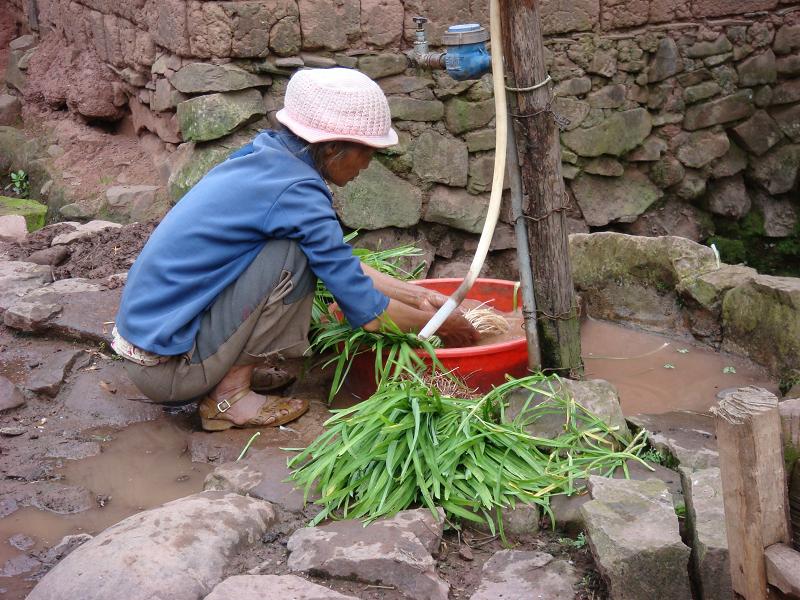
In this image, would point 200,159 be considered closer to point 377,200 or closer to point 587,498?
point 377,200

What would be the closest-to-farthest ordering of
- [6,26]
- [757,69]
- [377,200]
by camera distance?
[377,200] < [757,69] < [6,26]

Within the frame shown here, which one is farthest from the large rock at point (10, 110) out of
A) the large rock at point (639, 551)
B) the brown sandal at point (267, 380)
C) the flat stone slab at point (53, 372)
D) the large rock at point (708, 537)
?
the large rock at point (708, 537)

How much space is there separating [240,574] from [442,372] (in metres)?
1.23

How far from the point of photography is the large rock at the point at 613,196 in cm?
606

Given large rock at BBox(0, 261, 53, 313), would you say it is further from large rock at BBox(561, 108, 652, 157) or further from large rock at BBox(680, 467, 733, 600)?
large rock at BBox(561, 108, 652, 157)

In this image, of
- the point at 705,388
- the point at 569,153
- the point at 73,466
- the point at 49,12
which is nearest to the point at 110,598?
the point at 73,466

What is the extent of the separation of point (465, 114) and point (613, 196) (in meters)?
1.32

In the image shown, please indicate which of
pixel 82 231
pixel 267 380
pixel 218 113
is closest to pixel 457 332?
pixel 267 380

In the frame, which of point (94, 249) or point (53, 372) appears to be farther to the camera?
point (94, 249)

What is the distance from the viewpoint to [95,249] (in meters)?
4.84

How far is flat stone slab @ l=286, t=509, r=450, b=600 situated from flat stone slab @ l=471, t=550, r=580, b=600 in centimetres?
13

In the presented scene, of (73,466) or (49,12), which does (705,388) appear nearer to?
(73,466)

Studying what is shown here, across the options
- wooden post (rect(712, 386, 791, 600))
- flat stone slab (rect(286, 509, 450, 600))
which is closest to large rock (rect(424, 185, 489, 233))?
flat stone slab (rect(286, 509, 450, 600))

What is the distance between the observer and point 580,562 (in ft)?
8.34
